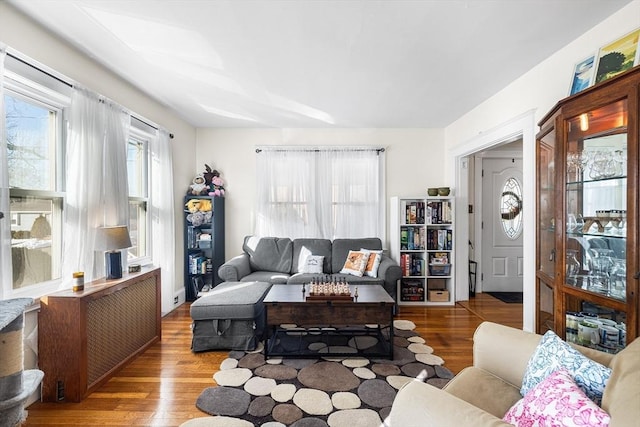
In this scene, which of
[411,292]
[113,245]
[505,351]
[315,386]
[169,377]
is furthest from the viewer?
[411,292]

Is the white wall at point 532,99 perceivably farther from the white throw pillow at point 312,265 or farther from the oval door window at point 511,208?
the white throw pillow at point 312,265

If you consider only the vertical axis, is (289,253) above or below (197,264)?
above

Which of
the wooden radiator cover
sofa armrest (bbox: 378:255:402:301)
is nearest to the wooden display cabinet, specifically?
sofa armrest (bbox: 378:255:402:301)

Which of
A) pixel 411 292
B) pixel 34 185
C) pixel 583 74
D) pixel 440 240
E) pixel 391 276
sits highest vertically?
pixel 583 74

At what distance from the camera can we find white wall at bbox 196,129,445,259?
463 centimetres

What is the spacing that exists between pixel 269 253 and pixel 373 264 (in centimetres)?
146

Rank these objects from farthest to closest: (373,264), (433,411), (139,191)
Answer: (373,264), (139,191), (433,411)

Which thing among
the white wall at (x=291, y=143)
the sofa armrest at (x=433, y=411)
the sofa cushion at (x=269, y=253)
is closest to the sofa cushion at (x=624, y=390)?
the sofa armrest at (x=433, y=411)

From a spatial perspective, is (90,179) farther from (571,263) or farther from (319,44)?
(571,263)

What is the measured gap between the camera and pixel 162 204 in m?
3.70

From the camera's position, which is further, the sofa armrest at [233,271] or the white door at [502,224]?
the white door at [502,224]

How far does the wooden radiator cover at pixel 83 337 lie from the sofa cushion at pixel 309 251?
211 centimetres

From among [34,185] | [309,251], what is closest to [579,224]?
[309,251]

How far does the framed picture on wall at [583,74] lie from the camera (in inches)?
81.9
